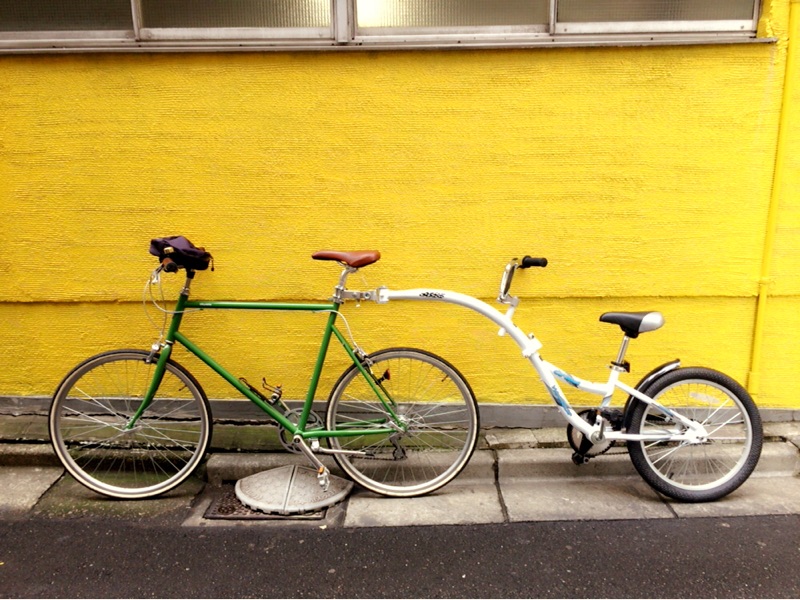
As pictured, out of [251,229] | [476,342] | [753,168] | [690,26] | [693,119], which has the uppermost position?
[690,26]

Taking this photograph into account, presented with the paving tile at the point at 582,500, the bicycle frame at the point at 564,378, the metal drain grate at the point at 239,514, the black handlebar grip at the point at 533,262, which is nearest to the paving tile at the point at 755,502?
the paving tile at the point at 582,500

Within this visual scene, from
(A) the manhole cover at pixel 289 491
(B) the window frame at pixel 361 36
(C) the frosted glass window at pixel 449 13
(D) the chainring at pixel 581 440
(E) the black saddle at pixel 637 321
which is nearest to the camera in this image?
(E) the black saddle at pixel 637 321

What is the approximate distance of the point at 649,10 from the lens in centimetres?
391

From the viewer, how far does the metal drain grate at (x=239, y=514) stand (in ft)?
11.2

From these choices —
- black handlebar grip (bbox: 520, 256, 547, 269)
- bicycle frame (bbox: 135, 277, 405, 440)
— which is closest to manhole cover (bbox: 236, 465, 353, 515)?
bicycle frame (bbox: 135, 277, 405, 440)

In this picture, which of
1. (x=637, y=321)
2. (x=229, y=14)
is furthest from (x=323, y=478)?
(x=229, y=14)

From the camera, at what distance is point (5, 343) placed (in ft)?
13.9

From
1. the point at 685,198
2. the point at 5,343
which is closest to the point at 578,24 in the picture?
the point at 685,198

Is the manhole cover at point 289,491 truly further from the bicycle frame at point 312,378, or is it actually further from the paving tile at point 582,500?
the paving tile at point 582,500

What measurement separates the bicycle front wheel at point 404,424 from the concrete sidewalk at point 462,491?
0.15m

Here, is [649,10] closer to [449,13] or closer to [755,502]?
[449,13]

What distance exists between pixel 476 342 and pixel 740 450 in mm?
1854

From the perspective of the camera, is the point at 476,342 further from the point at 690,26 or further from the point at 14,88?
the point at 14,88

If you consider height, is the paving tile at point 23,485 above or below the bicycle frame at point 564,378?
below
